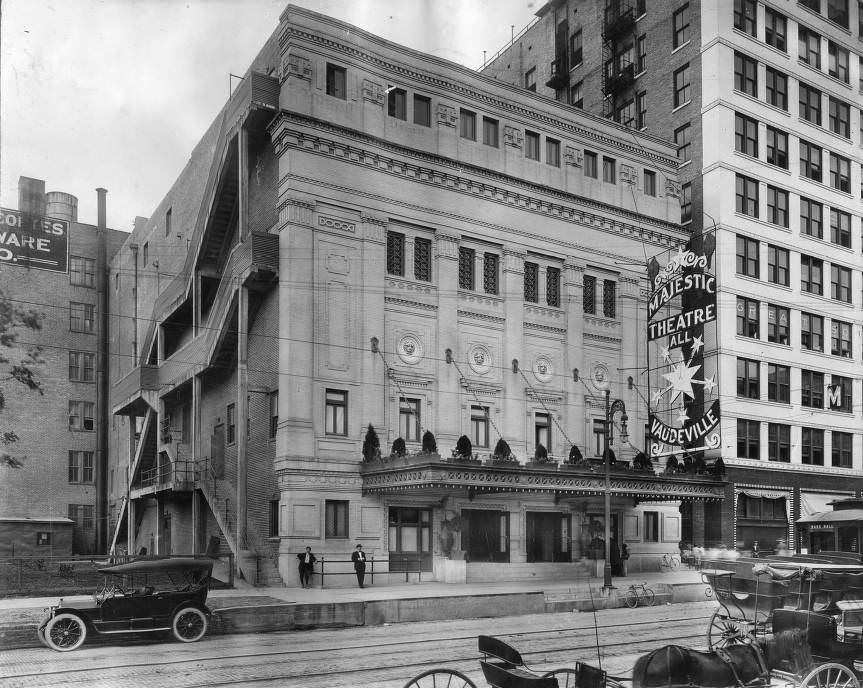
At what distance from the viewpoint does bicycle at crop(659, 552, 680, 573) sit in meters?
27.2

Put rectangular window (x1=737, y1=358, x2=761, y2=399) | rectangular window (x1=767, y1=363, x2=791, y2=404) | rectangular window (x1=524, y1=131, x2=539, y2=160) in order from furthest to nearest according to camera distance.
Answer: rectangular window (x1=737, y1=358, x2=761, y2=399) < rectangular window (x1=767, y1=363, x2=791, y2=404) < rectangular window (x1=524, y1=131, x2=539, y2=160)

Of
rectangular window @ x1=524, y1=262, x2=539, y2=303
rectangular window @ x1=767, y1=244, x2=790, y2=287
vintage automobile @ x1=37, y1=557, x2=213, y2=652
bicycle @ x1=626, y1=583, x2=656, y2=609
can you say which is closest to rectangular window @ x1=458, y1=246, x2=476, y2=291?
rectangular window @ x1=524, y1=262, x2=539, y2=303

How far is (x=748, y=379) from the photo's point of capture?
99.1ft

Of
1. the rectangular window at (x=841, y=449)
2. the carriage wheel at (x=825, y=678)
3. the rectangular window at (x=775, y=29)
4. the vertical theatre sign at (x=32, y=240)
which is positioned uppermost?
the rectangular window at (x=775, y=29)

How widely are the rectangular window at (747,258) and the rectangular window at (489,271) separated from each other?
34.3 ft

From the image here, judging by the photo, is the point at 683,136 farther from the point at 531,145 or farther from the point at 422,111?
the point at 422,111

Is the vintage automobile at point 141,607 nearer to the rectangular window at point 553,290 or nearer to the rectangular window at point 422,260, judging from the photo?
the rectangular window at point 422,260

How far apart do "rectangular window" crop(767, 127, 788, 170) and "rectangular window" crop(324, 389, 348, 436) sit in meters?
14.7

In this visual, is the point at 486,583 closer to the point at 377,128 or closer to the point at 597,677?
the point at 377,128

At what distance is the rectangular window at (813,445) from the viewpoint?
96.9 ft

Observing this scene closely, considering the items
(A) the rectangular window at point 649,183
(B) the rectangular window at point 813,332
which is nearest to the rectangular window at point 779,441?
(B) the rectangular window at point 813,332

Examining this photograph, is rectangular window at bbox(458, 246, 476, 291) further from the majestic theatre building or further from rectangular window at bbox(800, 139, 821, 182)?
rectangular window at bbox(800, 139, 821, 182)

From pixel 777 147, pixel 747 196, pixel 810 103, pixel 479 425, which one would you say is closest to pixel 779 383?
pixel 747 196

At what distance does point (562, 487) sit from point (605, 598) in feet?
10.1
